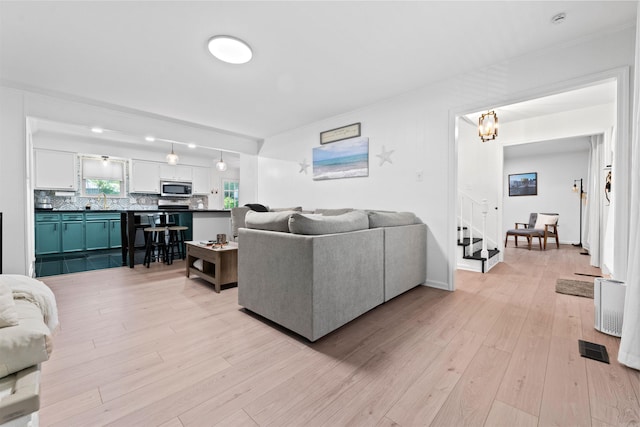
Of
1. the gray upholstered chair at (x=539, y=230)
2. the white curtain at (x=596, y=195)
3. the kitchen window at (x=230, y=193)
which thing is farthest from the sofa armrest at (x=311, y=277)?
the kitchen window at (x=230, y=193)

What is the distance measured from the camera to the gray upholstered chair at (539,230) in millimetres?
5789

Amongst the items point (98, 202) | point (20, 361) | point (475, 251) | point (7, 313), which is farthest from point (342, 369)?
point (98, 202)

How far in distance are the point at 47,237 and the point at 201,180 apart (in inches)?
142

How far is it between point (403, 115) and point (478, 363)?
9.36 feet

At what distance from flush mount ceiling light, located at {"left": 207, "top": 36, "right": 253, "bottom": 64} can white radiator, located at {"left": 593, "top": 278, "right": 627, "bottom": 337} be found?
3.54 metres

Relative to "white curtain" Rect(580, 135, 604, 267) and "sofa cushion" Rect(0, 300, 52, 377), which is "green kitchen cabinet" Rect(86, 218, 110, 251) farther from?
"white curtain" Rect(580, 135, 604, 267)

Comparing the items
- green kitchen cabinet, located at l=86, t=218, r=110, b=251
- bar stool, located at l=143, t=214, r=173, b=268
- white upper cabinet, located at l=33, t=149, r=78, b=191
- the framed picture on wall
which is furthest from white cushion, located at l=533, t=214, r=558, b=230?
white upper cabinet, located at l=33, t=149, r=78, b=191

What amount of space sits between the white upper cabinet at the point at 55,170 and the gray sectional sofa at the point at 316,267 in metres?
5.88

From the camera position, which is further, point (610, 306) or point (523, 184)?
point (523, 184)

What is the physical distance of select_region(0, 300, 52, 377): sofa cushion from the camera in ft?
2.72

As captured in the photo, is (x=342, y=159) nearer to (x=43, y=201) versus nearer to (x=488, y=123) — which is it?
(x=488, y=123)

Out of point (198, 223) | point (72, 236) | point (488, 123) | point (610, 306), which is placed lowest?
point (610, 306)

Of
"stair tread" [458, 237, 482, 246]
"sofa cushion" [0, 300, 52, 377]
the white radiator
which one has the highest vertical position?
"sofa cushion" [0, 300, 52, 377]

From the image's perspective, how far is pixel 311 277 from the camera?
1.78 m
